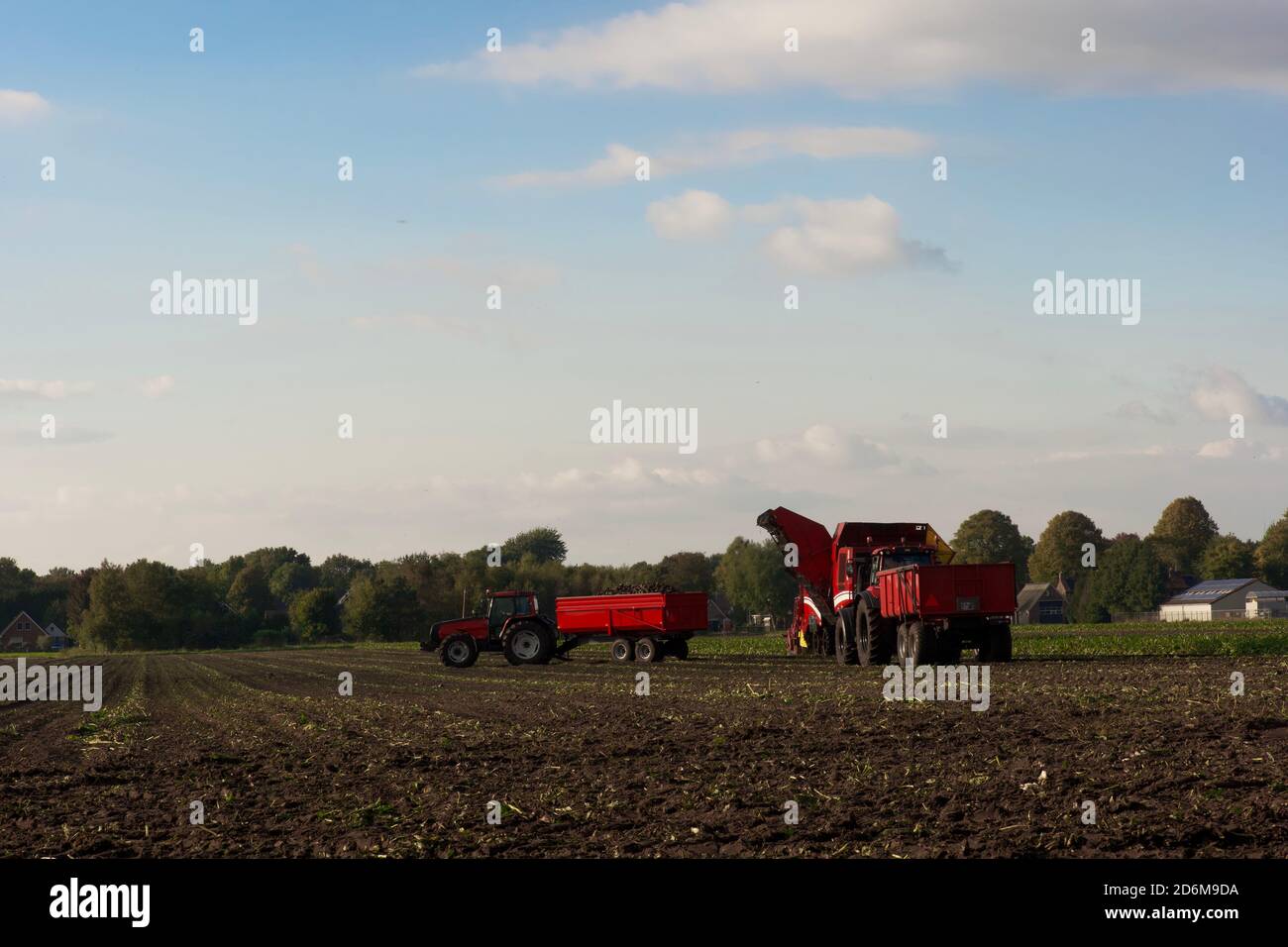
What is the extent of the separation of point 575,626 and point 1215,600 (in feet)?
269

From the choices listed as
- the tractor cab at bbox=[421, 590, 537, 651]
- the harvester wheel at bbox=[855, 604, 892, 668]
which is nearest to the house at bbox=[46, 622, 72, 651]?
the tractor cab at bbox=[421, 590, 537, 651]

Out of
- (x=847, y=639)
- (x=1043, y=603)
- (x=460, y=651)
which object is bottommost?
(x=1043, y=603)

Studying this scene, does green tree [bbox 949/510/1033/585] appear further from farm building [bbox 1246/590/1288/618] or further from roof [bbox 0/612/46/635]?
roof [bbox 0/612/46/635]

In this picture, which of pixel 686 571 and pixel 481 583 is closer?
pixel 481 583

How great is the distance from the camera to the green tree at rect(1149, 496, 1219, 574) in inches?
5527

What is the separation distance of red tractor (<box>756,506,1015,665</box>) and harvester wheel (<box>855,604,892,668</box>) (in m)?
0.02

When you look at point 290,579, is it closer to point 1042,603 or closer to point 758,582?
point 758,582

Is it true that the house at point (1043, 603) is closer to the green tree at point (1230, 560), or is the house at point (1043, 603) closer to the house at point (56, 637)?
the green tree at point (1230, 560)

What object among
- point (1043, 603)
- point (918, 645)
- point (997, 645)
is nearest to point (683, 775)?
point (918, 645)

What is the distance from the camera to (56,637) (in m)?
128

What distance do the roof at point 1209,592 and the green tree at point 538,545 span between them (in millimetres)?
84010
